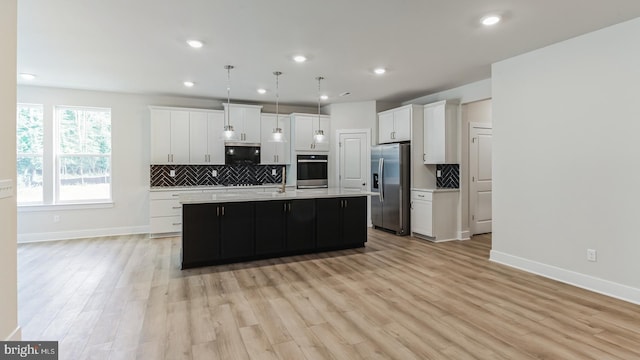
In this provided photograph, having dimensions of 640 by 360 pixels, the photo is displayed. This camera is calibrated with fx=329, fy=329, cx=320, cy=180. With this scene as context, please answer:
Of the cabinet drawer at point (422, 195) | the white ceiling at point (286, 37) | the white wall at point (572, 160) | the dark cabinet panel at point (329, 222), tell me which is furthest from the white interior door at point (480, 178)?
the dark cabinet panel at point (329, 222)

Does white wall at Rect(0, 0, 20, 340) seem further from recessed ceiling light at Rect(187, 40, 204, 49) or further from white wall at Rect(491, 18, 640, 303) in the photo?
white wall at Rect(491, 18, 640, 303)

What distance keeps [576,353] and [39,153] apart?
7.66 meters

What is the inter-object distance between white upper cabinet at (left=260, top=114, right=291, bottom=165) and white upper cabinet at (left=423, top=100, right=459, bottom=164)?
2.92m

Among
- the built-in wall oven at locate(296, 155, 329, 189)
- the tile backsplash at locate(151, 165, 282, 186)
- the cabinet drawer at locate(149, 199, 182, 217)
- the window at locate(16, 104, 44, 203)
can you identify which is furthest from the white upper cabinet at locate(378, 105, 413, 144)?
the window at locate(16, 104, 44, 203)

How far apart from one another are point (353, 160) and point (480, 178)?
8.08ft

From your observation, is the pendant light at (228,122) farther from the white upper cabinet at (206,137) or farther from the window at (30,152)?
the window at (30,152)

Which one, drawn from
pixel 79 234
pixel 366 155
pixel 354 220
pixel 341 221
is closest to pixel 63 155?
pixel 79 234

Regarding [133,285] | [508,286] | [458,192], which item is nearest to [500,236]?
[508,286]

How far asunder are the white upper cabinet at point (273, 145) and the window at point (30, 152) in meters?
3.84

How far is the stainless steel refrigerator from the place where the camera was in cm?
608

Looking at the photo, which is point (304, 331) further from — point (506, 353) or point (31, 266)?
point (31, 266)

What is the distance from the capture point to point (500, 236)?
436cm

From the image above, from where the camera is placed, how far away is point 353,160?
6992 millimetres

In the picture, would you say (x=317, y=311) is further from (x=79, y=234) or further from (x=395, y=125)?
(x=79, y=234)
